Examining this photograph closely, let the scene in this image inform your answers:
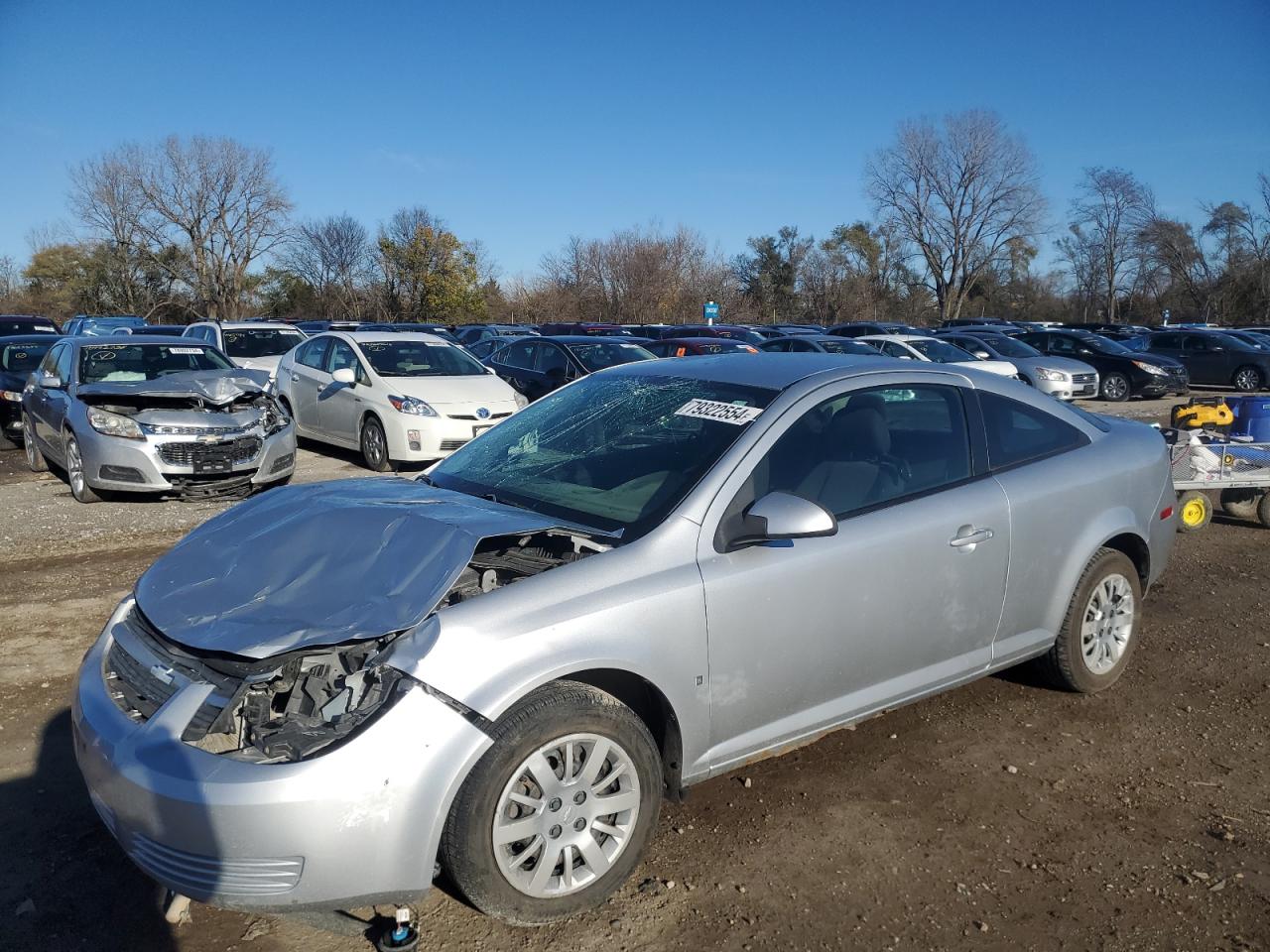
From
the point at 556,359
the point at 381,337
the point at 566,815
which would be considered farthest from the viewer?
the point at 556,359

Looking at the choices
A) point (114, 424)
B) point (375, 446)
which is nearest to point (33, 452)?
point (114, 424)

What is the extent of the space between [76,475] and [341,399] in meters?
3.34

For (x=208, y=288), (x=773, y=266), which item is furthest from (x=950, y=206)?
(x=208, y=288)

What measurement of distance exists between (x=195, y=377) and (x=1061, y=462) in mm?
7914

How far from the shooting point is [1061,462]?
4.25 m

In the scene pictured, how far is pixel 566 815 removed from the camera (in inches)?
110

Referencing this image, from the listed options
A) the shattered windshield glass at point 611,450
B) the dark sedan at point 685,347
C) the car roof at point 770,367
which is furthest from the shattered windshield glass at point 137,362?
the dark sedan at point 685,347

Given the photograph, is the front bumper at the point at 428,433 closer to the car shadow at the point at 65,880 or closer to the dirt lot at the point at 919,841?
the dirt lot at the point at 919,841

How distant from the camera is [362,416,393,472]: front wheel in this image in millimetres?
11102

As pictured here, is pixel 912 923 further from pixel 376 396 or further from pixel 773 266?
pixel 773 266

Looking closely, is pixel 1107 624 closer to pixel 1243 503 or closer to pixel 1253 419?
pixel 1253 419

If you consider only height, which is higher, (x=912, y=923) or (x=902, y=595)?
(x=902, y=595)

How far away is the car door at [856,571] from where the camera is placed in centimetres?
315

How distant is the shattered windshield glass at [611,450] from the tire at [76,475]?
6.39 metres
